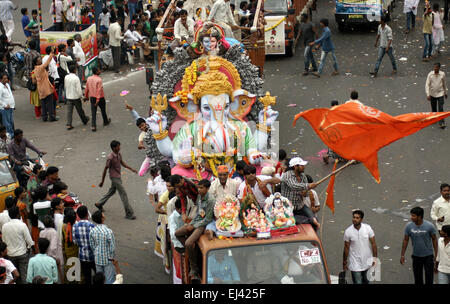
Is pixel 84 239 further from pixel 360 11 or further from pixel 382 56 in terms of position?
pixel 360 11

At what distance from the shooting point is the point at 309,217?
9.70 metres

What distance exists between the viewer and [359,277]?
10102 millimetres

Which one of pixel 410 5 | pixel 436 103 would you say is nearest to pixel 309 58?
pixel 436 103

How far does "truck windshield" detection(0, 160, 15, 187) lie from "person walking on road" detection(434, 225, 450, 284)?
7225mm

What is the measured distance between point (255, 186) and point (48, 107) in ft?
33.4

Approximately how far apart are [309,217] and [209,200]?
4.35ft

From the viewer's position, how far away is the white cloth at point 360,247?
9.97 m

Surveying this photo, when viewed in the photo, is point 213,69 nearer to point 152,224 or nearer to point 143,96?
point 152,224

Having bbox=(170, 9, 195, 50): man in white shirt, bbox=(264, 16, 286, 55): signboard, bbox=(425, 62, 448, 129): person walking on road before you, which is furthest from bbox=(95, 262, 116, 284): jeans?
bbox=(264, 16, 286, 55): signboard

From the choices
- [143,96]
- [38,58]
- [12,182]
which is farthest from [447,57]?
[12,182]

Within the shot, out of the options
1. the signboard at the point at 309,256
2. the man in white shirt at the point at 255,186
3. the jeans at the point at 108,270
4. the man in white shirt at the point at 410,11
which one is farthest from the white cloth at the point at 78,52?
the signboard at the point at 309,256

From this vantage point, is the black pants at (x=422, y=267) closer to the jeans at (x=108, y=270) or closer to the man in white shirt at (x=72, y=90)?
the jeans at (x=108, y=270)

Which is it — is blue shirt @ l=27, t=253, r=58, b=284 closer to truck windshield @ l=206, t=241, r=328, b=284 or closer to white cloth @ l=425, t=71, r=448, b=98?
truck windshield @ l=206, t=241, r=328, b=284

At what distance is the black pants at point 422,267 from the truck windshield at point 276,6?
1436 centimetres
